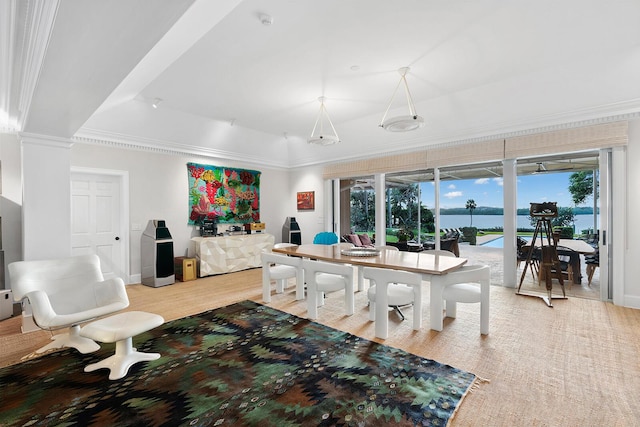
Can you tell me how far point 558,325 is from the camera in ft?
10.8

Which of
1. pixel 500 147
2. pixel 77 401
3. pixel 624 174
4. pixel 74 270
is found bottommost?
Result: pixel 77 401

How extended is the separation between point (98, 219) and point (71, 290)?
7.85 feet

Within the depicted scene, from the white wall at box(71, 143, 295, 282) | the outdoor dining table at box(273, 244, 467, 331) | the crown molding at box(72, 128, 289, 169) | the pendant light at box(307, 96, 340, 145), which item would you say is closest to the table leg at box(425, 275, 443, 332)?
the outdoor dining table at box(273, 244, 467, 331)

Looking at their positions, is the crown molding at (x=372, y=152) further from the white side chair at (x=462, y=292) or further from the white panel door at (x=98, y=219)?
the white side chair at (x=462, y=292)

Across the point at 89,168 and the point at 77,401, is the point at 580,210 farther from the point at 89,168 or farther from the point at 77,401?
the point at 89,168

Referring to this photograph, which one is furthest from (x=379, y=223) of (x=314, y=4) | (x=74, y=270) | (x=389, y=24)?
(x=74, y=270)

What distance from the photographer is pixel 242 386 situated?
2.19 m

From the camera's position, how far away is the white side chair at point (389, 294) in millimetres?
3027

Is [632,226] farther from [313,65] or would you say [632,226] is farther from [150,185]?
[150,185]

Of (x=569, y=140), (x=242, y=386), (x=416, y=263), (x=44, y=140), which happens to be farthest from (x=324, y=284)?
(x=569, y=140)

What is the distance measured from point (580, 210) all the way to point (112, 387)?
6.14 metres

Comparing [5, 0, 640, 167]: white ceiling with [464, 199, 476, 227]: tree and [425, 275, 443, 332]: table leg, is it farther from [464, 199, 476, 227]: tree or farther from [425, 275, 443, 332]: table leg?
[425, 275, 443, 332]: table leg

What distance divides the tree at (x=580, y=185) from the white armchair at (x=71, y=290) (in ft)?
20.0

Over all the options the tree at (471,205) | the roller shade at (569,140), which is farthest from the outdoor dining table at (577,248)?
the roller shade at (569,140)
